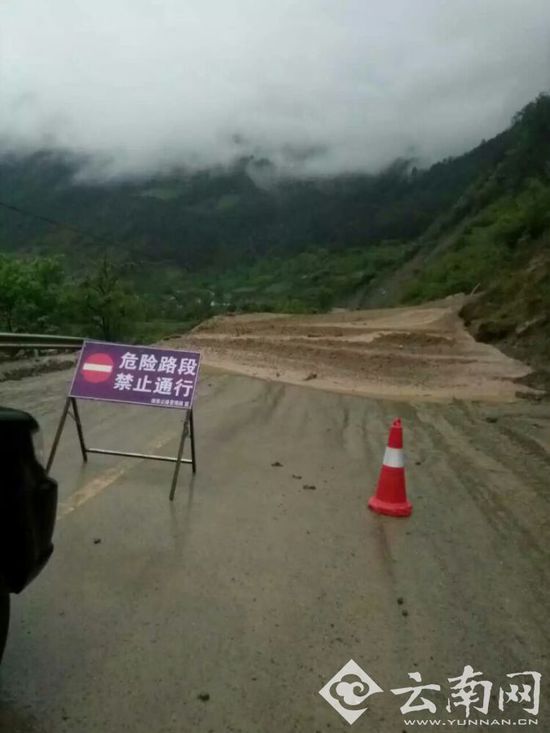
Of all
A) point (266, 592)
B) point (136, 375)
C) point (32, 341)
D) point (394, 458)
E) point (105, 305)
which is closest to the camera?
point (266, 592)

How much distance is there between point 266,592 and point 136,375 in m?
3.03

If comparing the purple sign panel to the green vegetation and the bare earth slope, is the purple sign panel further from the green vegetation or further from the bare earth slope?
the green vegetation

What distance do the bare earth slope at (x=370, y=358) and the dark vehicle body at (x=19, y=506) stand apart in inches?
465

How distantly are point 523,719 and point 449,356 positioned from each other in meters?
18.9

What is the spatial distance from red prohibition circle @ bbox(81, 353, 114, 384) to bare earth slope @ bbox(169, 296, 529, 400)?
8384 millimetres

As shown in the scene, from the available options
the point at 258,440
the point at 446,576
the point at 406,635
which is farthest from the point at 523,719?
the point at 258,440

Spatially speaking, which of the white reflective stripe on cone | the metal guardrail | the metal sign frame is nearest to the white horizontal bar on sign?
the metal sign frame

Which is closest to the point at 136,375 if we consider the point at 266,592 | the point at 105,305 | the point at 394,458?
the point at 394,458

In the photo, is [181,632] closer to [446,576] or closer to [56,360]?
[446,576]

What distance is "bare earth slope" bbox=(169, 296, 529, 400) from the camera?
16.0 metres

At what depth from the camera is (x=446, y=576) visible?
489cm

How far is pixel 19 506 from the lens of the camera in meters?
3.12

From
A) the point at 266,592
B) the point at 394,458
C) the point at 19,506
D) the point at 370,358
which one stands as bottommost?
the point at 370,358

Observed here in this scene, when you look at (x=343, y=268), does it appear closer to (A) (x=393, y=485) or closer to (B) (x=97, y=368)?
(B) (x=97, y=368)
